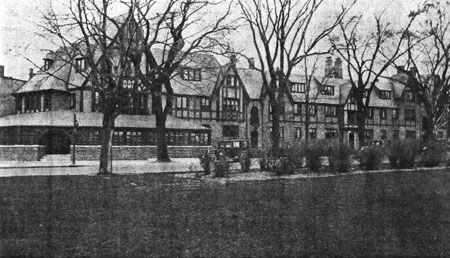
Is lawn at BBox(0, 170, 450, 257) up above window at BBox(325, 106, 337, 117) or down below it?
below

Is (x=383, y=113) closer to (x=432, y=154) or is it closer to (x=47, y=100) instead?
(x=432, y=154)

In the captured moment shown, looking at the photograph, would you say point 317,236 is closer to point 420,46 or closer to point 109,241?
point 109,241

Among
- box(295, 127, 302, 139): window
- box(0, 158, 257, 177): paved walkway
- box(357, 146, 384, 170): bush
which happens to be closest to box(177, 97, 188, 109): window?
box(295, 127, 302, 139): window

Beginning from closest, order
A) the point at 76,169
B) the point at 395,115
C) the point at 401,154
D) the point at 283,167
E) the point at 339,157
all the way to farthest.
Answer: the point at 283,167
the point at 339,157
the point at 401,154
the point at 76,169
the point at 395,115

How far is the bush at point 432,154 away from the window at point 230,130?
2524cm

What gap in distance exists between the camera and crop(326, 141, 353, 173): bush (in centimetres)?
2083

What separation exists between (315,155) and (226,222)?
12916 millimetres

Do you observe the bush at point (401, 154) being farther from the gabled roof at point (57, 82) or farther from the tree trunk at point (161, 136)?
the gabled roof at point (57, 82)

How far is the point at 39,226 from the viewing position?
791 cm

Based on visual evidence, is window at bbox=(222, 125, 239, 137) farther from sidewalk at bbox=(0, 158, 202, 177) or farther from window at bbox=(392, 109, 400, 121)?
window at bbox=(392, 109, 400, 121)

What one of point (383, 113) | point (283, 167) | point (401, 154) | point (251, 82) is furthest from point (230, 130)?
point (283, 167)

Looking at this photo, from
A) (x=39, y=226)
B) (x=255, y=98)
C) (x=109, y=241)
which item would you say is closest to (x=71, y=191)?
(x=39, y=226)

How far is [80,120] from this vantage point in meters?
36.6

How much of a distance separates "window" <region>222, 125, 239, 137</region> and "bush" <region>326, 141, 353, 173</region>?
27.4 m
